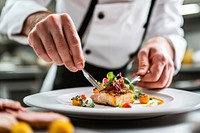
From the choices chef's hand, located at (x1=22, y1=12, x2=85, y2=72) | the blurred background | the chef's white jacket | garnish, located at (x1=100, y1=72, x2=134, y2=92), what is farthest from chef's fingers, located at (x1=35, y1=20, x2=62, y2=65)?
the blurred background

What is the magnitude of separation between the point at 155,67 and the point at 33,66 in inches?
101

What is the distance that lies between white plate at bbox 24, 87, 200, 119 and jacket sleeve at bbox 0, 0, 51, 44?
259 millimetres

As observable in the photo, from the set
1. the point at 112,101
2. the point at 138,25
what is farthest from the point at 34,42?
the point at 138,25

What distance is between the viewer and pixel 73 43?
75 cm

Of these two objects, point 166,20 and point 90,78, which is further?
point 166,20

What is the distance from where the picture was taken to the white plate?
62cm

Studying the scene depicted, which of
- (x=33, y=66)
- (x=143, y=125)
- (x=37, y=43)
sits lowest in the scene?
(x=33, y=66)

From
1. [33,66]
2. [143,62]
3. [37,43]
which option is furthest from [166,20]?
[33,66]

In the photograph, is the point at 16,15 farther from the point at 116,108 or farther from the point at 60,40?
the point at 116,108

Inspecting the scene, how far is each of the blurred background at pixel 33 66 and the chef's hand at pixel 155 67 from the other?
1.81m

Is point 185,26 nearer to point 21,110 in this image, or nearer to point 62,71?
point 62,71

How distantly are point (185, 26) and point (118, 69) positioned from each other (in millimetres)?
2877

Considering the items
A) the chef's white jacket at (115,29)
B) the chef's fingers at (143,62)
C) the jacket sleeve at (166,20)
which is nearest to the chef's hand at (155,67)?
the chef's fingers at (143,62)

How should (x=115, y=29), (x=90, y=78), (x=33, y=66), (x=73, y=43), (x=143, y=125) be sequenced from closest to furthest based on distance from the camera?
(x=143, y=125) → (x=73, y=43) → (x=90, y=78) → (x=115, y=29) → (x=33, y=66)
